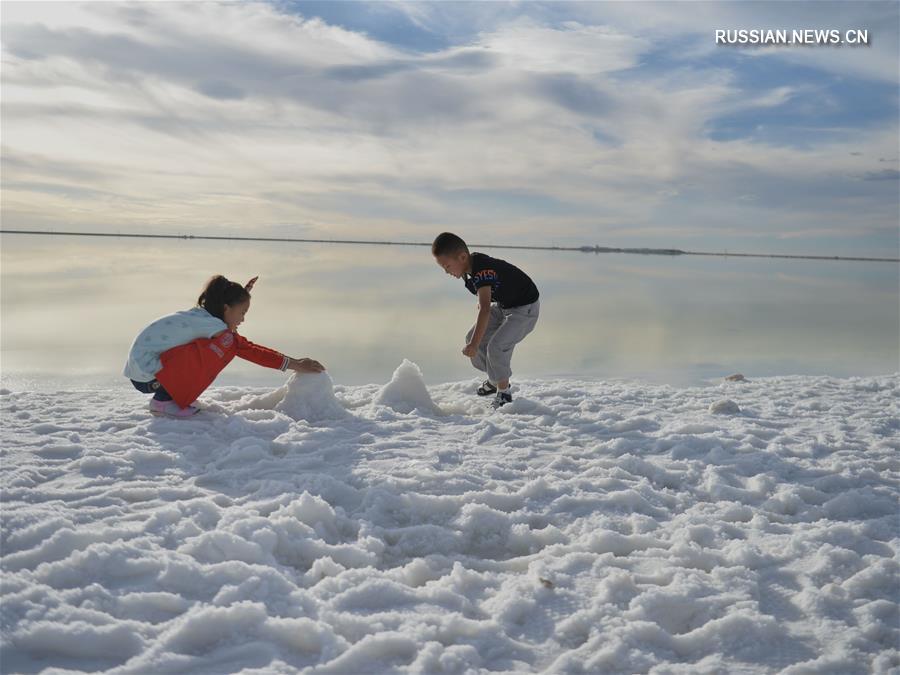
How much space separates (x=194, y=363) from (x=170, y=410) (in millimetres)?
Answer: 439

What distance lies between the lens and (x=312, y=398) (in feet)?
19.7

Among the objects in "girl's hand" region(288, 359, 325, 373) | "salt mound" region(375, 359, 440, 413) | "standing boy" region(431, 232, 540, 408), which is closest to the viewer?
"girl's hand" region(288, 359, 325, 373)

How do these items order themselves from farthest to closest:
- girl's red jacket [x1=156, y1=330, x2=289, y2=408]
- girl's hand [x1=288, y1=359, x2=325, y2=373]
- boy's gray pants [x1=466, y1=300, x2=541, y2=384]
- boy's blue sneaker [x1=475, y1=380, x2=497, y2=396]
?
1. boy's blue sneaker [x1=475, y1=380, x2=497, y2=396]
2. boy's gray pants [x1=466, y1=300, x2=541, y2=384]
3. girl's hand [x1=288, y1=359, x2=325, y2=373]
4. girl's red jacket [x1=156, y1=330, x2=289, y2=408]

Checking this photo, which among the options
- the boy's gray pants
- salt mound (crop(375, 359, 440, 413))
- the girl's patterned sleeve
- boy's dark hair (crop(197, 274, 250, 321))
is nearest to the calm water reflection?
the boy's gray pants

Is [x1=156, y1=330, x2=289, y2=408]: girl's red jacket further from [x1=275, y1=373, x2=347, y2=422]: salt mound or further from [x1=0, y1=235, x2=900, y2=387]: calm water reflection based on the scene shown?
[x1=0, y1=235, x2=900, y2=387]: calm water reflection

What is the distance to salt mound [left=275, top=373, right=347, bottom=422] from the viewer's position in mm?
5957

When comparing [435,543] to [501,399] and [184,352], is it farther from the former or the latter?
[501,399]

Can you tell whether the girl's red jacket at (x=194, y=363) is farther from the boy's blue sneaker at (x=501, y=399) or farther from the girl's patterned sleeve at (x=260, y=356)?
the boy's blue sneaker at (x=501, y=399)

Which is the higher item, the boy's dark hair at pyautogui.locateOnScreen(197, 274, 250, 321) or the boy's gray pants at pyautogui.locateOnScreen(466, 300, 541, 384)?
the boy's dark hair at pyautogui.locateOnScreen(197, 274, 250, 321)

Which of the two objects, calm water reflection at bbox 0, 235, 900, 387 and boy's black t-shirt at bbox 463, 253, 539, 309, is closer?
boy's black t-shirt at bbox 463, 253, 539, 309

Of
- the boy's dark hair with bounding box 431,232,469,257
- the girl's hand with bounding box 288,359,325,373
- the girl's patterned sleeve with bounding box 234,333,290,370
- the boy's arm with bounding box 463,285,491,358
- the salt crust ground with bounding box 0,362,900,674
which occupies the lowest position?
the salt crust ground with bounding box 0,362,900,674

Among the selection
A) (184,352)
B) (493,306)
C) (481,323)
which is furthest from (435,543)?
(493,306)

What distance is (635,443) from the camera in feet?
17.8

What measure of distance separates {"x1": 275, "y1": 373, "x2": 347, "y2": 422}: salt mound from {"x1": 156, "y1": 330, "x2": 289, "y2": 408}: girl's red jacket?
1.96ft
